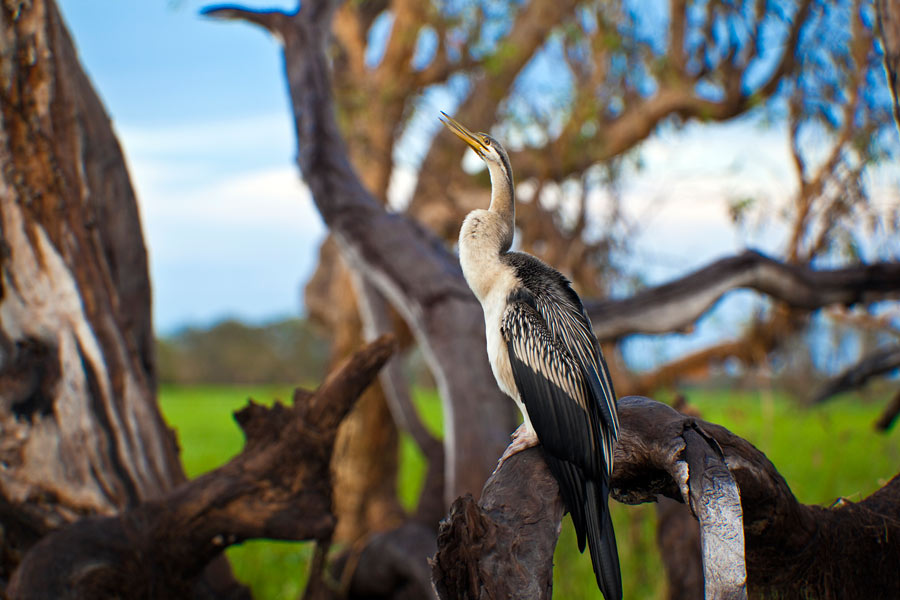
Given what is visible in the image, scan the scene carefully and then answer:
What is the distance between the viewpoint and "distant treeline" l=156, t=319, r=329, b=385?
23266 millimetres

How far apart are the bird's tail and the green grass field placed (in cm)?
101

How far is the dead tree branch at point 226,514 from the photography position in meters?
2.59

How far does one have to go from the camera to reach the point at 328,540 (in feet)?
9.55

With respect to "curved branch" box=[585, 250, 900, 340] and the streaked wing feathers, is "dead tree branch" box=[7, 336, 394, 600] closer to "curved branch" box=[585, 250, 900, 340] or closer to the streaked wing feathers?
the streaked wing feathers

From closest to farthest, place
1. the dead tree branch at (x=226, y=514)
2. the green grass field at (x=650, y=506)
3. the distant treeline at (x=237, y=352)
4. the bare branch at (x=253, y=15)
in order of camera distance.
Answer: the dead tree branch at (x=226, y=514)
the bare branch at (x=253, y=15)
the green grass field at (x=650, y=506)
the distant treeline at (x=237, y=352)

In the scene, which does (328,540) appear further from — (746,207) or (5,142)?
(746,207)

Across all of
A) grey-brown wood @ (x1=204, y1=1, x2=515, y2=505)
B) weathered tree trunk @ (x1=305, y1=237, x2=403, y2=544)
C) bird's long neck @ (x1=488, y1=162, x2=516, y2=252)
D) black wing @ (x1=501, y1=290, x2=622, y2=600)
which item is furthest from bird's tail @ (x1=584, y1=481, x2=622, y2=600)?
weathered tree trunk @ (x1=305, y1=237, x2=403, y2=544)

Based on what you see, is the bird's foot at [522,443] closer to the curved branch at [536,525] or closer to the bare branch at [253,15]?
the curved branch at [536,525]

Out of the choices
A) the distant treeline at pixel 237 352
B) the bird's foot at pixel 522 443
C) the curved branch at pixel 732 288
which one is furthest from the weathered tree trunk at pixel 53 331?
the distant treeline at pixel 237 352

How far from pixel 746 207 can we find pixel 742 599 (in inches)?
165

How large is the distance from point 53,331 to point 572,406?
2.23 meters

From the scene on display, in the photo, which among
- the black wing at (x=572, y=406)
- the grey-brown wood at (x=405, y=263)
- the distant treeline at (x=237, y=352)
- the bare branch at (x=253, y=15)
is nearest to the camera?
the black wing at (x=572, y=406)

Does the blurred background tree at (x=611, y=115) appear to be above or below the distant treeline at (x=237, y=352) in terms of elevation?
above

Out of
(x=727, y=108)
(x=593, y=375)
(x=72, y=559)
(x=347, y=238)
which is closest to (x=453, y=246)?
(x=727, y=108)
